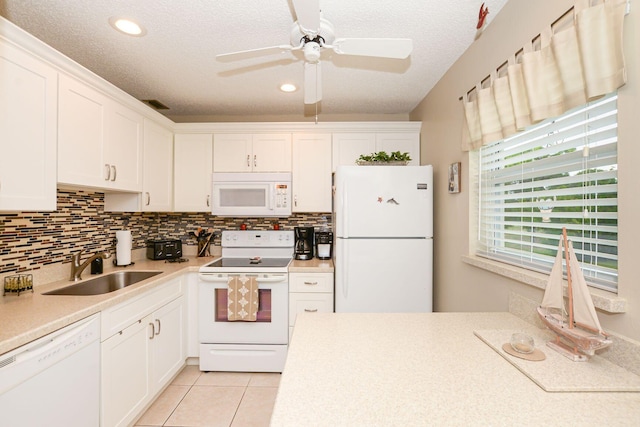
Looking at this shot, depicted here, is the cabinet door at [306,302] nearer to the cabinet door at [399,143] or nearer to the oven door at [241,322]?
the oven door at [241,322]

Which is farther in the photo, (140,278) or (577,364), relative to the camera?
(140,278)

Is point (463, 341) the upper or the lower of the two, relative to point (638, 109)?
lower

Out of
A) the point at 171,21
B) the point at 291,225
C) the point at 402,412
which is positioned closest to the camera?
the point at 402,412

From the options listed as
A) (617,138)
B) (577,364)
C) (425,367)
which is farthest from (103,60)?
(577,364)

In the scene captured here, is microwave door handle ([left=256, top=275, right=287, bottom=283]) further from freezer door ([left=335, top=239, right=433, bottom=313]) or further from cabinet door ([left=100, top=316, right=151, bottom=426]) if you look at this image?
cabinet door ([left=100, top=316, right=151, bottom=426])

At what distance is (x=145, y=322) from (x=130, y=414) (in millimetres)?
510

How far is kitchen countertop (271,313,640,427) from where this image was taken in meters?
0.74

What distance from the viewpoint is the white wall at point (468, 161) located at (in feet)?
3.19

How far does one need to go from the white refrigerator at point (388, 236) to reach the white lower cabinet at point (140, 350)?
1315 millimetres

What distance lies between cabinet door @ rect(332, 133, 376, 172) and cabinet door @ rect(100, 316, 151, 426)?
2028 millimetres

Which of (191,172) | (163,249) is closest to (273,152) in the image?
(191,172)

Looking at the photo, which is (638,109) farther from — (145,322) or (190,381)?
(190,381)

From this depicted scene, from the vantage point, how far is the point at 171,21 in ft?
5.65

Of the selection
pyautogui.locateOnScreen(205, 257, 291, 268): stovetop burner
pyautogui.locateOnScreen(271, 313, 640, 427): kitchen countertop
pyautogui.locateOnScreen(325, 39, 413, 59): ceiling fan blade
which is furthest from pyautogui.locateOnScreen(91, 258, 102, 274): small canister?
pyautogui.locateOnScreen(325, 39, 413, 59): ceiling fan blade
